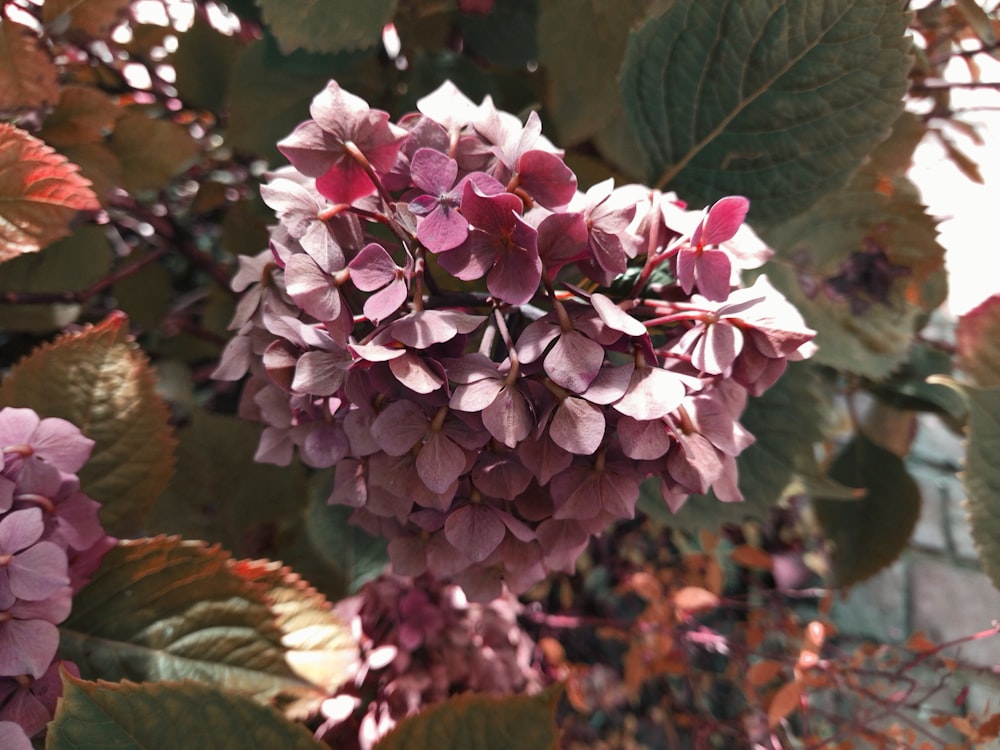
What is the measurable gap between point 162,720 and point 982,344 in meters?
0.63

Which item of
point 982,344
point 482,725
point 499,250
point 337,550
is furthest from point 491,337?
point 982,344

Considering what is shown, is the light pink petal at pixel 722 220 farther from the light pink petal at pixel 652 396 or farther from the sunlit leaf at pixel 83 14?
the sunlit leaf at pixel 83 14

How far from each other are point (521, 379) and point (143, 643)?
30 cm

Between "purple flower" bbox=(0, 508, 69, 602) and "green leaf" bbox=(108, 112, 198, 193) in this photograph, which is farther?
"green leaf" bbox=(108, 112, 198, 193)

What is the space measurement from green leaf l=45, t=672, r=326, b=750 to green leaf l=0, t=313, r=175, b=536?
0.14m

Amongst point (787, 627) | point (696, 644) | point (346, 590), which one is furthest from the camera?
point (696, 644)

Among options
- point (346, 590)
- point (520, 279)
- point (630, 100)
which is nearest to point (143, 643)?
point (346, 590)

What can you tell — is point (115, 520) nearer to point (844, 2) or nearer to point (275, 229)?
point (275, 229)

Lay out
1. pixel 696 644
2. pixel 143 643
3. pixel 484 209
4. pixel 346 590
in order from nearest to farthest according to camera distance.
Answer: pixel 484 209 → pixel 143 643 → pixel 346 590 → pixel 696 644

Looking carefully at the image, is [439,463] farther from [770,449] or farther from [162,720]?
[770,449]

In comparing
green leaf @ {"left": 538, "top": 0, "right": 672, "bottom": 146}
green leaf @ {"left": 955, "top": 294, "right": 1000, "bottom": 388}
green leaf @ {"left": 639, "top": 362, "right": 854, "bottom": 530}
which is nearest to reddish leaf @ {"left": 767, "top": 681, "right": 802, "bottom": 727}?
green leaf @ {"left": 639, "top": 362, "right": 854, "bottom": 530}

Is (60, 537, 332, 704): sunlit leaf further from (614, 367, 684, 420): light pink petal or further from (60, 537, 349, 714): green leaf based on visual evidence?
(614, 367, 684, 420): light pink petal

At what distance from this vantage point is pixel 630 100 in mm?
515

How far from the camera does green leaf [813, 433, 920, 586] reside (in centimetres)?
75
